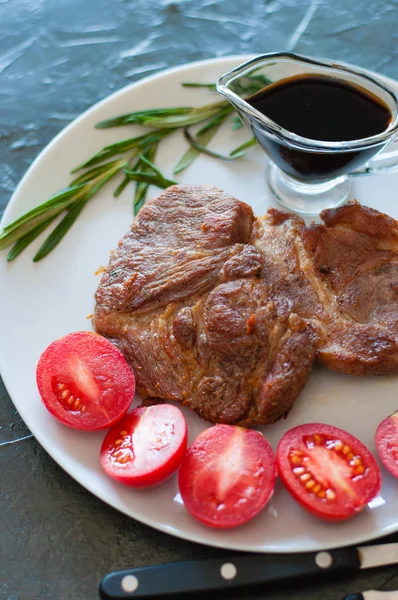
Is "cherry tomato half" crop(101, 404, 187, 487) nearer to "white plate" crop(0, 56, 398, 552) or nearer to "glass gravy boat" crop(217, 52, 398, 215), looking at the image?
"white plate" crop(0, 56, 398, 552)

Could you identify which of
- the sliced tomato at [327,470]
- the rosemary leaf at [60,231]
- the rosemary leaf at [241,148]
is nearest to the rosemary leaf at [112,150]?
the rosemary leaf at [60,231]

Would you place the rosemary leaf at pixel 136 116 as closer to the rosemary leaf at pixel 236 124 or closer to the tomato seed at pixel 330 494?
the rosemary leaf at pixel 236 124

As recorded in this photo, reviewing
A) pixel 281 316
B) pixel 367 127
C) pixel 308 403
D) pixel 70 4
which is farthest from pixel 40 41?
pixel 308 403

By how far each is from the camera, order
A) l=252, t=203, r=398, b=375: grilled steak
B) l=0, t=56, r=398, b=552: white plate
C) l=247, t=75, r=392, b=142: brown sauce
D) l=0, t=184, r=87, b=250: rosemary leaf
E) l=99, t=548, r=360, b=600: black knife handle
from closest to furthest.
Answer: l=99, t=548, r=360, b=600: black knife handle
l=0, t=56, r=398, b=552: white plate
l=252, t=203, r=398, b=375: grilled steak
l=247, t=75, r=392, b=142: brown sauce
l=0, t=184, r=87, b=250: rosemary leaf

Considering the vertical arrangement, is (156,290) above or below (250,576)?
above

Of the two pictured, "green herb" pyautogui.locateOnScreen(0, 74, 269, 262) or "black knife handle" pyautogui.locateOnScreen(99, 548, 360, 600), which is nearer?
"black knife handle" pyautogui.locateOnScreen(99, 548, 360, 600)

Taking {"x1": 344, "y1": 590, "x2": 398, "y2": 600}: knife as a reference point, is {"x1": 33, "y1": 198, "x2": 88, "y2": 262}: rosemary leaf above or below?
above

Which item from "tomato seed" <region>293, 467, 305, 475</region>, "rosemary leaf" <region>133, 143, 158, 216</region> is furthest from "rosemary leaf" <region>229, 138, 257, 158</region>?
"tomato seed" <region>293, 467, 305, 475</region>

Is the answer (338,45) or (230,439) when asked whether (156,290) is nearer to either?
(230,439)
